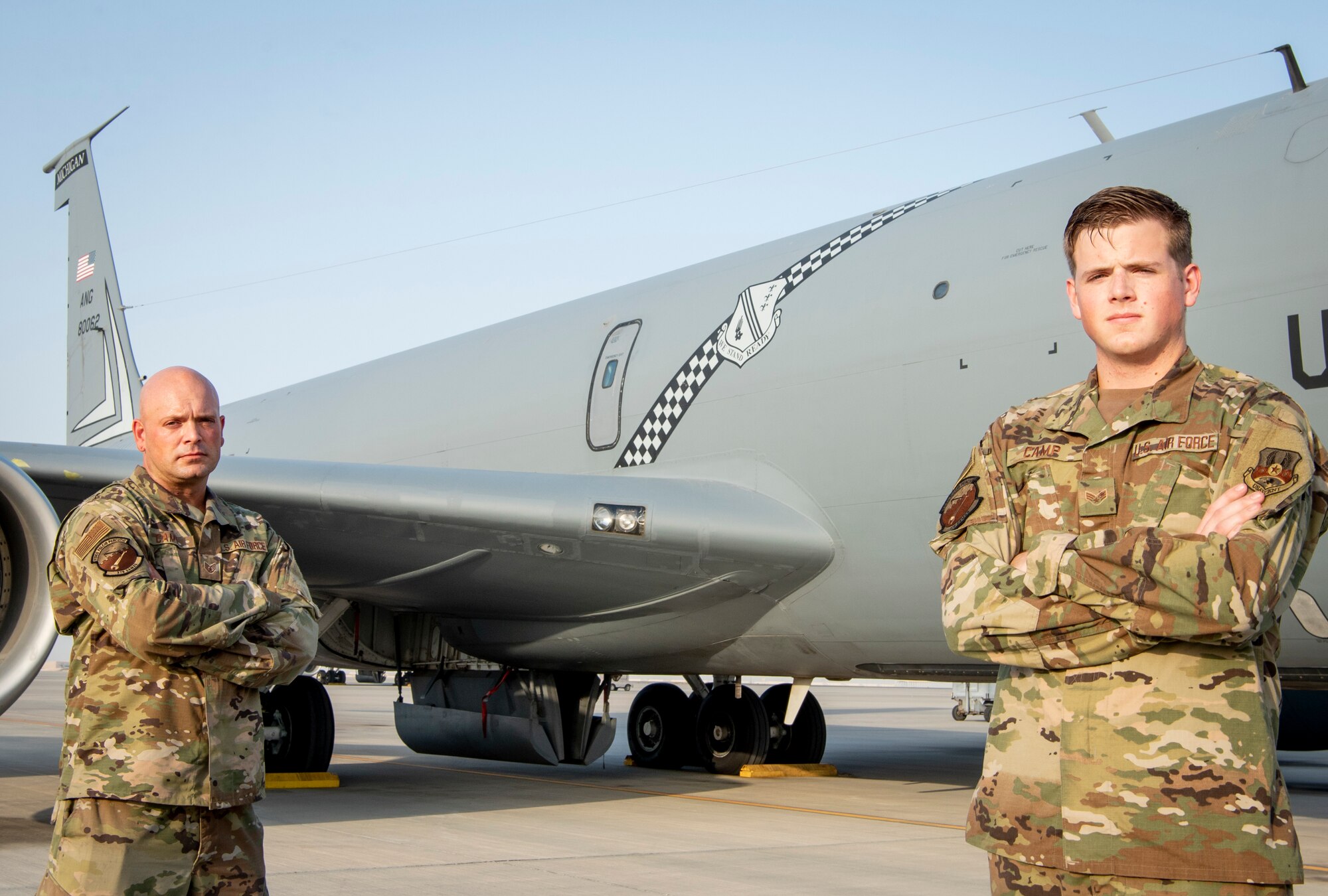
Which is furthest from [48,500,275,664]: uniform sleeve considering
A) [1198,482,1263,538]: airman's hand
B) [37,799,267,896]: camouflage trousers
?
[1198,482,1263,538]: airman's hand

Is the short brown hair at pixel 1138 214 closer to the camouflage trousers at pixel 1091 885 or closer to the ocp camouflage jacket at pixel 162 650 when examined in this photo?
the camouflage trousers at pixel 1091 885

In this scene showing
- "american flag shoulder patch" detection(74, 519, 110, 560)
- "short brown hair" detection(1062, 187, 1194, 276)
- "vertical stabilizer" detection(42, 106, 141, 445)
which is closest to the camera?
"short brown hair" detection(1062, 187, 1194, 276)

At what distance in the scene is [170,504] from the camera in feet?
9.35

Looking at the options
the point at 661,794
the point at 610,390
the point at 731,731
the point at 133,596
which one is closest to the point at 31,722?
the point at 731,731

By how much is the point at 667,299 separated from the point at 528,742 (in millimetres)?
3548

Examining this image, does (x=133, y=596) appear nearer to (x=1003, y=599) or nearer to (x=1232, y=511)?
(x=1003, y=599)

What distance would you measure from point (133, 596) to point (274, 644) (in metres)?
0.33

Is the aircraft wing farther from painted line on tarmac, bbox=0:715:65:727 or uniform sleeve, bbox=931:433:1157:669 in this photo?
painted line on tarmac, bbox=0:715:65:727

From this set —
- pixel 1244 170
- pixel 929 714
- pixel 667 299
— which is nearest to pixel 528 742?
pixel 667 299

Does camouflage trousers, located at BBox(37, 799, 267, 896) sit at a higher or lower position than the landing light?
lower

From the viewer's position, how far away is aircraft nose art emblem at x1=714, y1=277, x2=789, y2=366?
7781 mm

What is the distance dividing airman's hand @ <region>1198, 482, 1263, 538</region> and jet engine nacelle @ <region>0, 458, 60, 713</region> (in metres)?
3.96

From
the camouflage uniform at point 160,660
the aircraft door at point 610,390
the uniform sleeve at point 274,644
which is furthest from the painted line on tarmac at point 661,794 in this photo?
the camouflage uniform at point 160,660

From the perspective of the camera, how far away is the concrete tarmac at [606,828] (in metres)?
5.20
